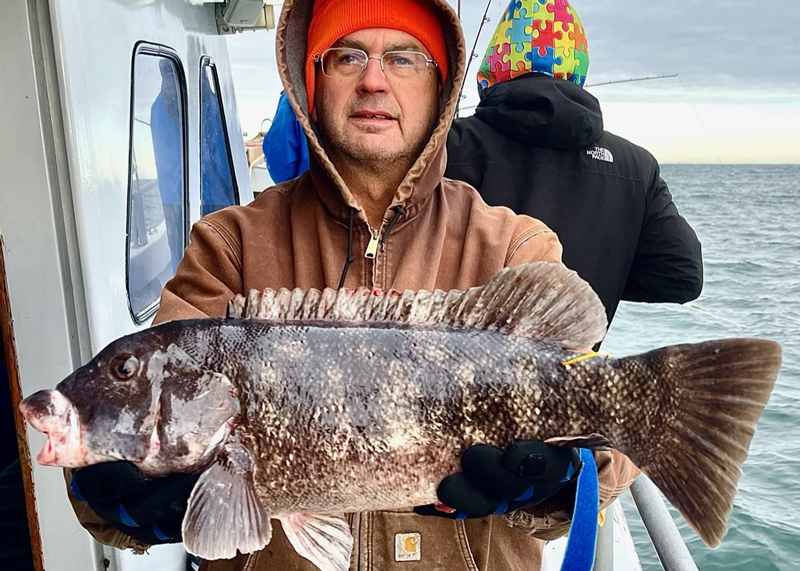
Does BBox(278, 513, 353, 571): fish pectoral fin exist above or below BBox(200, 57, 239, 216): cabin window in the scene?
below

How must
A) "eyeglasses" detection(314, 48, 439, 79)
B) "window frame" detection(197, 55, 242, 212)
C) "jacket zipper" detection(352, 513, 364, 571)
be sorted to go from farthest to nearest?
"window frame" detection(197, 55, 242, 212), "eyeglasses" detection(314, 48, 439, 79), "jacket zipper" detection(352, 513, 364, 571)

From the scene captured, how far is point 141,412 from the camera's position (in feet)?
6.01

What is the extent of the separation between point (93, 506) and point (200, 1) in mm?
3471

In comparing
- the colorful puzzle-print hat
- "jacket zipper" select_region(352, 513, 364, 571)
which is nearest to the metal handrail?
"jacket zipper" select_region(352, 513, 364, 571)

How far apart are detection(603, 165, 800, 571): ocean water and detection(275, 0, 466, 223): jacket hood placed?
2.47m

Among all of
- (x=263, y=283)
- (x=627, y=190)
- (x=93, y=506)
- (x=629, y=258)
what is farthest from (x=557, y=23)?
(x=93, y=506)

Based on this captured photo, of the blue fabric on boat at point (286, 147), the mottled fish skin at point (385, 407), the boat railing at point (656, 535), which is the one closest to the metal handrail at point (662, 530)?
the boat railing at point (656, 535)

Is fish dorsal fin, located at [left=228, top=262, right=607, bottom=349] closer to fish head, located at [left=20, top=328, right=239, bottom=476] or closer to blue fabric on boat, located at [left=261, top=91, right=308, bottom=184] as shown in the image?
fish head, located at [left=20, top=328, right=239, bottom=476]

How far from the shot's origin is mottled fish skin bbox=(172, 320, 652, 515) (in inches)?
72.5

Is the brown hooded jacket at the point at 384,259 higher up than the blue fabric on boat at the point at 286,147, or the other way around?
the blue fabric on boat at the point at 286,147

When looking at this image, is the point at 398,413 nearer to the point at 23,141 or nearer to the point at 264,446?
the point at 264,446

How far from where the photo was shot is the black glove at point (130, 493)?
177 cm

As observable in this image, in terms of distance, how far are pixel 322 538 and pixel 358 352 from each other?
1.76 feet

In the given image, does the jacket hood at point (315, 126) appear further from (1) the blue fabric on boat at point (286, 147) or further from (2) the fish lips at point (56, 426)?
(1) the blue fabric on boat at point (286, 147)
